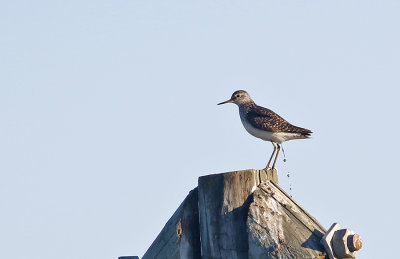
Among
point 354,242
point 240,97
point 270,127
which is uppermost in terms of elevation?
point 240,97

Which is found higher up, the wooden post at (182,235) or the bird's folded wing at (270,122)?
Result: the bird's folded wing at (270,122)

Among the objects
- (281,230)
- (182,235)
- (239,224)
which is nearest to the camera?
(281,230)

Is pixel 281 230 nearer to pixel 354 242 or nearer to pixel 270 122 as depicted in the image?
pixel 354 242

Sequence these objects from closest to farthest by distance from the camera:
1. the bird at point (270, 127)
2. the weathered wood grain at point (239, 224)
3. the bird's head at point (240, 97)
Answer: the weathered wood grain at point (239, 224)
the bird at point (270, 127)
the bird's head at point (240, 97)

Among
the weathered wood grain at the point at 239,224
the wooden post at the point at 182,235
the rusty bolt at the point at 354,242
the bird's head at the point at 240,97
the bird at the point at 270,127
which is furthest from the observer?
the bird's head at the point at 240,97

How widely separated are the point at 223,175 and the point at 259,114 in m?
8.15

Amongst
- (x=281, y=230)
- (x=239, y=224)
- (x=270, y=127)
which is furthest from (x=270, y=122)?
(x=281, y=230)

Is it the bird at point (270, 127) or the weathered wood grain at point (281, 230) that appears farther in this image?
the bird at point (270, 127)

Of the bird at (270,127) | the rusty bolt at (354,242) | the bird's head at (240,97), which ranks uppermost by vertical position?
the bird's head at (240,97)

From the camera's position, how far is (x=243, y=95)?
46.0ft

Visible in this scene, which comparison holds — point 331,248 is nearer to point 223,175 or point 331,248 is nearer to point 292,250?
point 292,250

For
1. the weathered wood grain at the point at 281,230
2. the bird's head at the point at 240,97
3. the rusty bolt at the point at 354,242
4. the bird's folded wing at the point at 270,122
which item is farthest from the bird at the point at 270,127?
the rusty bolt at the point at 354,242

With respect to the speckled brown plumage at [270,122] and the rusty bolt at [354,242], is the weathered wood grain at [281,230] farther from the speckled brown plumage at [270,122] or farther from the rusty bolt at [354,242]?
the speckled brown plumage at [270,122]

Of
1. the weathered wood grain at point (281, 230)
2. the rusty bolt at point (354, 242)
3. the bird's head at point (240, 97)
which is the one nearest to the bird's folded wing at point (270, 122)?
the bird's head at point (240, 97)
